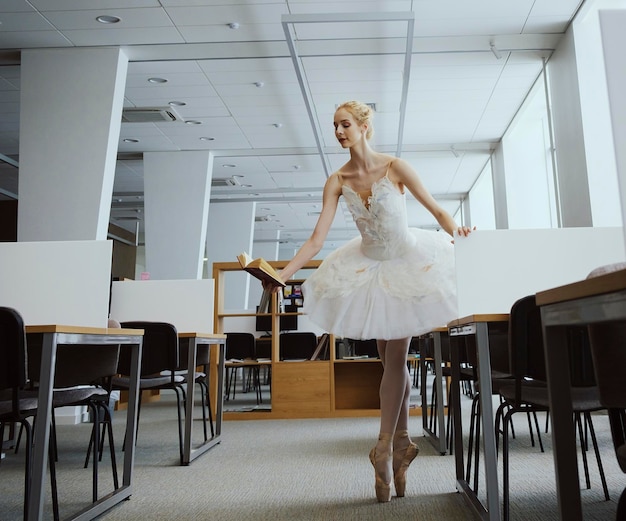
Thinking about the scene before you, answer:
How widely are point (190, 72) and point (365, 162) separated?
452cm

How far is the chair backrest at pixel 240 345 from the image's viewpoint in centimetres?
597

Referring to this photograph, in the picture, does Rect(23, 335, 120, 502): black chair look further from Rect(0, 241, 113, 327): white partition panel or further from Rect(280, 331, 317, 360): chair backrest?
Rect(280, 331, 317, 360): chair backrest

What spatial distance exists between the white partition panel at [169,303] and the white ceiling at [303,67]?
7.89 ft

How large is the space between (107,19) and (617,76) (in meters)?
5.25

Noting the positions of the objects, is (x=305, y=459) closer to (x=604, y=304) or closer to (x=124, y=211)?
(x=604, y=304)

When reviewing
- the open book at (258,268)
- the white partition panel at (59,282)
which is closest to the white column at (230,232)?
the white partition panel at (59,282)

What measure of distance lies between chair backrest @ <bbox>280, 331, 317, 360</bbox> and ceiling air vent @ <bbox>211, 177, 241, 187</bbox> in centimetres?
499

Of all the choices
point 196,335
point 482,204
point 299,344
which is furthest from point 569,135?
point 482,204

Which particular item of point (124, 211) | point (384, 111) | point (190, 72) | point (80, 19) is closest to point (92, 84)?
point (80, 19)

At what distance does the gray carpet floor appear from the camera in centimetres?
216

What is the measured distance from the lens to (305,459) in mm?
3221

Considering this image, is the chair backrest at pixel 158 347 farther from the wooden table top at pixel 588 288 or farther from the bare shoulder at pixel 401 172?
the wooden table top at pixel 588 288

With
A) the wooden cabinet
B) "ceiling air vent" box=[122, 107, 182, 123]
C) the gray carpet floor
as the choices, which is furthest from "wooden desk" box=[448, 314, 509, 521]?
"ceiling air vent" box=[122, 107, 182, 123]

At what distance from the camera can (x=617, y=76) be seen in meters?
1.00
